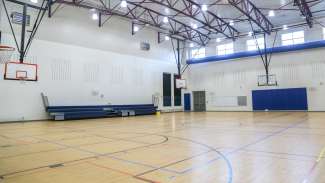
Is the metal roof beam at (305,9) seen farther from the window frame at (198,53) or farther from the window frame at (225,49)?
the window frame at (198,53)

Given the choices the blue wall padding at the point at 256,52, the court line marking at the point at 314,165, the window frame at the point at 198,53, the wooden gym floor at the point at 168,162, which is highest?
the window frame at the point at 198,53

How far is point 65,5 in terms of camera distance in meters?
17.6

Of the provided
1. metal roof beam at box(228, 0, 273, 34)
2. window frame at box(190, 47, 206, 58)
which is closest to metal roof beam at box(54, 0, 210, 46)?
window frame at box(190, 47, 206, 58)

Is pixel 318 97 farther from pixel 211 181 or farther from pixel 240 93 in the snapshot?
pixel 211 181

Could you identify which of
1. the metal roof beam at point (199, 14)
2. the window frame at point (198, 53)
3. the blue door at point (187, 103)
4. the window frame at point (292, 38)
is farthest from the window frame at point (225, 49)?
the blue door at point (187, 103)

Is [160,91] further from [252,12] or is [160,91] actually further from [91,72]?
[252,12]

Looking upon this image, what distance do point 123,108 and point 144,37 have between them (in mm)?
7958

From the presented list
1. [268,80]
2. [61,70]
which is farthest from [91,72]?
[268,80]

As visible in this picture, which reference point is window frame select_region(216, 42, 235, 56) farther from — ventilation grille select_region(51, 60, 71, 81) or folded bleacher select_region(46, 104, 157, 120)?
ventilation grille select_region(51, 60, 71, 81)

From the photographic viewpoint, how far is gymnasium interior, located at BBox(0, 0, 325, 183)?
451 centimetres

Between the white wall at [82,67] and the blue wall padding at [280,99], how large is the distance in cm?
1063

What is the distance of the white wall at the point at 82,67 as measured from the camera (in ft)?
51.4

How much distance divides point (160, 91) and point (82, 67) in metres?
9.33

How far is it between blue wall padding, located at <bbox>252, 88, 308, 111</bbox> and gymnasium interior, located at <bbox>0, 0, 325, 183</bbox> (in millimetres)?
95
